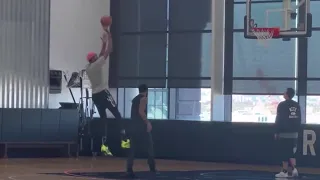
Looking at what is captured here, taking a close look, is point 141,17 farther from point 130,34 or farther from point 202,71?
point 202,71

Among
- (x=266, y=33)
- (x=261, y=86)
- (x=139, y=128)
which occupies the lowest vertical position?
(x=139, y=128)

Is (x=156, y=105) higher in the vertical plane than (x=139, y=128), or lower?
higher

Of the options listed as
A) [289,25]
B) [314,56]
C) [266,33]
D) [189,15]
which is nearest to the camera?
[266,33]

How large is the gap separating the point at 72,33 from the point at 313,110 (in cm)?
795

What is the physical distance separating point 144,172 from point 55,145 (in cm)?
593

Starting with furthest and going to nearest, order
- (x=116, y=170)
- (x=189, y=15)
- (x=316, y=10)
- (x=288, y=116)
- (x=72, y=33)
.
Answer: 1. (x=72, y=33)
2. (x=189, y=15)
3. (x=316, y=10)
4. (x=116, y=170)
5. (x=288, y=116)

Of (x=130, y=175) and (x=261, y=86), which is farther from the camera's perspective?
(x=261, y=86)

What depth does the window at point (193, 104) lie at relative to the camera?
22750mm

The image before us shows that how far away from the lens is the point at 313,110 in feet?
70.8

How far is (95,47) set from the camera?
2411cm

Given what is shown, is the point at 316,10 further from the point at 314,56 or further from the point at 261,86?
the point at 261,86

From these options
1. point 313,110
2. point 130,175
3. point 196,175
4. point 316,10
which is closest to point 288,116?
point 196,175

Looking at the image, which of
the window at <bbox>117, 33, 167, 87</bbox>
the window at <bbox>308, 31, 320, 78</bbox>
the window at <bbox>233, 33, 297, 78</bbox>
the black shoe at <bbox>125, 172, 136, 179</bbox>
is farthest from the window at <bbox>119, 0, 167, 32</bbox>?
the black shoe at <bbox>125, 172, 136, 179</bbox>

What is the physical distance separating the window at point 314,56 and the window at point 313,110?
683 mm
